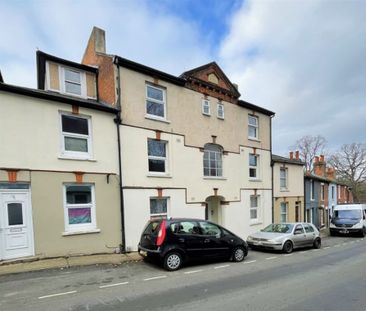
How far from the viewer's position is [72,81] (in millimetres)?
11477

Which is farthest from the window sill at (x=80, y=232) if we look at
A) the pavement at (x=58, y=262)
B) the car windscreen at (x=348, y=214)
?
the car windscreen at (x=348, y=214)

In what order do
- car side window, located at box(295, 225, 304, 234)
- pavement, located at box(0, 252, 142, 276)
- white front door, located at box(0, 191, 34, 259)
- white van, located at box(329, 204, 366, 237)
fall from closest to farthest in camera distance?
pavement, located at box(0, 252, 142, 276), white front door, located at box(0, 191, 34, 259), car side window, located at box(295, 225, 304, 234), white van, located at box(329, 204, 366, 237)

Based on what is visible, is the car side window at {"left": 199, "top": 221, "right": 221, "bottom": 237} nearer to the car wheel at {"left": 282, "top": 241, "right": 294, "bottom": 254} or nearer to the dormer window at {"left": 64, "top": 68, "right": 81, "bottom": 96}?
the car wheel at {"left": 282, "top": 241, "right": 294, "bottom": 254}

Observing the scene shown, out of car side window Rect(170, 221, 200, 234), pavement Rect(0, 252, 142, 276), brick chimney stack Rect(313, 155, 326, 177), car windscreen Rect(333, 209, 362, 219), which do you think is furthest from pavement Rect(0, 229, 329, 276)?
brick chimney stack Rect(313, 155, 326, 177)

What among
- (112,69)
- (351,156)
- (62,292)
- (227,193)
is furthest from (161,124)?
(351,156)

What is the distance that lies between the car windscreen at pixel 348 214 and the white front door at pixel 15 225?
23425 millimetres

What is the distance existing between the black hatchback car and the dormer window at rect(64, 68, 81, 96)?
22.4 ft

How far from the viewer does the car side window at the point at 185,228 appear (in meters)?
8.43

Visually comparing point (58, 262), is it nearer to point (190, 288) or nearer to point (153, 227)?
point (153, 227)

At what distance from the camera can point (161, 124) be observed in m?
12.5

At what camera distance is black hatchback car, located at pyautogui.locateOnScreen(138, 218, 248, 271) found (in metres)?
8.05

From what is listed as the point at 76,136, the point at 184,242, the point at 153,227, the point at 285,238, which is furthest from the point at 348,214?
the point at 76,136

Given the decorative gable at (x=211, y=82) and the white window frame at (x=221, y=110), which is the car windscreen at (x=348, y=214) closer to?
the decorative gable at (x=211, y=82)

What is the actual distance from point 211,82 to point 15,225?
11.7 metres
